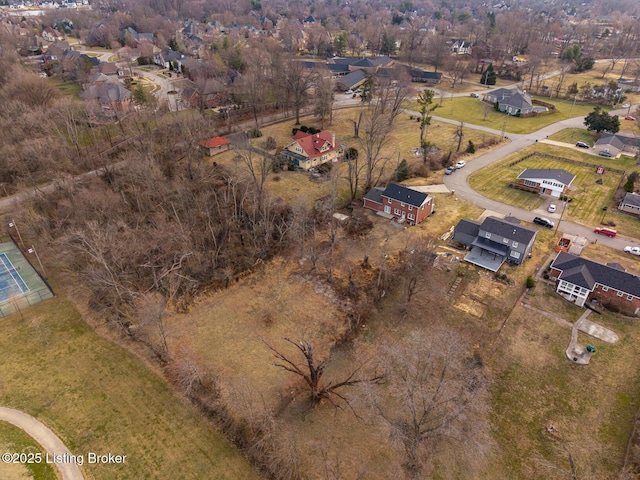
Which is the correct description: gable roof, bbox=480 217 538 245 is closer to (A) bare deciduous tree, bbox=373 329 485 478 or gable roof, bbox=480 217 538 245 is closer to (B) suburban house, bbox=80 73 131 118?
(A) bare deciduous tree, bbox=373 329 485 478

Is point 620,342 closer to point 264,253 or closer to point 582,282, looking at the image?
point 582,282

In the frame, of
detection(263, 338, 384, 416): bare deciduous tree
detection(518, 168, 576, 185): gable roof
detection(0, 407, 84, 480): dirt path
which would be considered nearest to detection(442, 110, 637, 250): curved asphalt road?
detection(518, 168, 576, 185): gable roof

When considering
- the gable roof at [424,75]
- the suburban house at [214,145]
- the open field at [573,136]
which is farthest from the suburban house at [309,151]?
Answer: the gable roof at [424,75]

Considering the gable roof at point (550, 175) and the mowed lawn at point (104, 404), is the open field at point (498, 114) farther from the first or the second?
the mowed lawn at point (104, 404)

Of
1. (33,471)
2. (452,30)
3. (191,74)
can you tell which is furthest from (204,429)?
(452,30)

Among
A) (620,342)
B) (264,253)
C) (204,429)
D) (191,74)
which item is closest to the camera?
(204,429)

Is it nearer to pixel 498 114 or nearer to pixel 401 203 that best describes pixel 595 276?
pixel 401 203

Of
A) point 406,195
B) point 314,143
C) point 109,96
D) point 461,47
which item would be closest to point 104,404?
point 406,195
